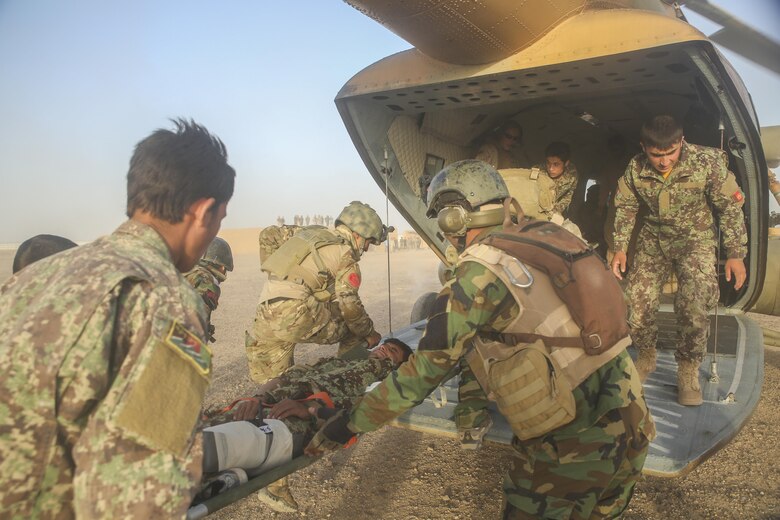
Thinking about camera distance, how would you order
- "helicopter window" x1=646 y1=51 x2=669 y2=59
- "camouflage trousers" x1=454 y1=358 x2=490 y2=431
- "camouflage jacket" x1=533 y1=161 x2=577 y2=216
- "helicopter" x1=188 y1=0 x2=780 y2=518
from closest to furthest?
"camouflage trousers" x1=454 y1=358 x2=490 y2=431, "helicopter" x1=188 y1=0 x2=780 y2=518, "helicopter window" x1=646 y1=51 x2=669 y2=59, "camouflage jacket" x1=533 y1=161 x2=577 y2=216

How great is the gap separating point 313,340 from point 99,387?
3.30m

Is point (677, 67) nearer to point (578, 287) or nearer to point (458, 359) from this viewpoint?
point (578, 287)

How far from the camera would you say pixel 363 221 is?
444cm

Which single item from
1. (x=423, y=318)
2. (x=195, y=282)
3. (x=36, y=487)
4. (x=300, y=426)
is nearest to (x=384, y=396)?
(x=300, y=426)

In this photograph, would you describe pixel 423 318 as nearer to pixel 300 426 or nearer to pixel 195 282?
pixel 195 282

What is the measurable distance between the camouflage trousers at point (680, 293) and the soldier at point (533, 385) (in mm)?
1646

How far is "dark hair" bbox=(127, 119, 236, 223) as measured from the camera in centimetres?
138

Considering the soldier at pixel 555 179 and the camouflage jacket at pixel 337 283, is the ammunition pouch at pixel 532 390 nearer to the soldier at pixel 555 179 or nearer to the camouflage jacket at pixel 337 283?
the camouflage jacket at pixel 337 283

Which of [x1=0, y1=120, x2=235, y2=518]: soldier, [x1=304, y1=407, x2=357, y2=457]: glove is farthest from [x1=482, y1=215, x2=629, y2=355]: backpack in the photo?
[x1=0, y1=120, x2=235, y2=518]: soldier

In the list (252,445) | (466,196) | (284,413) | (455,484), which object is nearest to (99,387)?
(252,445)

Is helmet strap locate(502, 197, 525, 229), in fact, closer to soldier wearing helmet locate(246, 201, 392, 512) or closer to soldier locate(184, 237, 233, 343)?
soldier wearing helmet locate(246, 201, 392, 512)

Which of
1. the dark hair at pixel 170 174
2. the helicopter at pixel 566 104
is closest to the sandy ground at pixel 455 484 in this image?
the helicopter at pixel 566 104

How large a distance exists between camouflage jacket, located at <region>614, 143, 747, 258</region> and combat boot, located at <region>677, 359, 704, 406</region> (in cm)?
89

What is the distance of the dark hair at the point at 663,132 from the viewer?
141 inches
